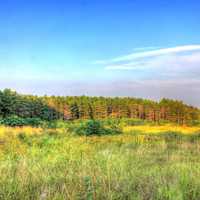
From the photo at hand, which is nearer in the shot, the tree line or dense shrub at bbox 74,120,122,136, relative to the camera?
dense shrub at bbox 74,120,122,136

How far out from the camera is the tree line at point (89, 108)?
6412cm

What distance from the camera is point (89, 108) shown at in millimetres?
89438

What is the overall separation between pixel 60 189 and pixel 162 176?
1.62 m

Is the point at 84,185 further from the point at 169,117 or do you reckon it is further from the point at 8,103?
the point at 169,117

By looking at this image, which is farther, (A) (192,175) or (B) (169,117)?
(B) (169,117)

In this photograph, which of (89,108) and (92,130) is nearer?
(92,130)

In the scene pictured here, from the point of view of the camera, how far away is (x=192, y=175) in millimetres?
5129

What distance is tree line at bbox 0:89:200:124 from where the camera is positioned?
64.1 metres

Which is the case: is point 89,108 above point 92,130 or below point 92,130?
above

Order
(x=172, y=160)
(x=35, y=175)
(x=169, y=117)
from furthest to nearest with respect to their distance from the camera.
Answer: (x=169, y=117)
(x=172, y=160)
(x=35, y=175)

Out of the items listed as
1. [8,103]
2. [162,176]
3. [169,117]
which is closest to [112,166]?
[162,176]

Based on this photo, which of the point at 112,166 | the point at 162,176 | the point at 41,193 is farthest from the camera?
the point at 112,166

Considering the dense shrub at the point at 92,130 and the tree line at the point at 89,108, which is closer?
the dense shrub at the point at 92,130

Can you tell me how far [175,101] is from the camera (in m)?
107
